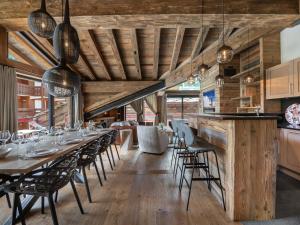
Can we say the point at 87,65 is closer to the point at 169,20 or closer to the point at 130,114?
the point at 169,20

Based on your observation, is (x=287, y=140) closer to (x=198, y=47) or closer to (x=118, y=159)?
(x=198, y=47)

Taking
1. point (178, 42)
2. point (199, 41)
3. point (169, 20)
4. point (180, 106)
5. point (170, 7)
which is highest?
point (199, 41)

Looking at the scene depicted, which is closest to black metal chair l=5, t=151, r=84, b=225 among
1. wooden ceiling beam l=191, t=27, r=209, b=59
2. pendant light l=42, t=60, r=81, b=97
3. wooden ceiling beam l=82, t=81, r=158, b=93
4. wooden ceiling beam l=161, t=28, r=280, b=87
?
pendant light l=42, t=60, r=81, b=97

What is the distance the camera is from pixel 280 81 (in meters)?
4.15

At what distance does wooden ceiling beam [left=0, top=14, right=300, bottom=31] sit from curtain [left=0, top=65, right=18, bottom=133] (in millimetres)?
890

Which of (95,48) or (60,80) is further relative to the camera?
(95,48)

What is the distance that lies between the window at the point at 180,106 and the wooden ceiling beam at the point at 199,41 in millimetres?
5547

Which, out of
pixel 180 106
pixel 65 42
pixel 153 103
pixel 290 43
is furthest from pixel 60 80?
pixel 180 106

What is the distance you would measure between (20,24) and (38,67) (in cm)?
253

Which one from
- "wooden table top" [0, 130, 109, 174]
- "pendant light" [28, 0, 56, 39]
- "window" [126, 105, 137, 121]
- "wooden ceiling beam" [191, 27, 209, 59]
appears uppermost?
"wooden ceiling beam" [191, 27, 209, 59]

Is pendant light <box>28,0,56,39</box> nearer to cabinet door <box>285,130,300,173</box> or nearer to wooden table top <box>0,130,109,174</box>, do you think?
wooden table top <box>0,130,109,174</box>

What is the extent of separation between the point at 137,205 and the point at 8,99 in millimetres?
3151

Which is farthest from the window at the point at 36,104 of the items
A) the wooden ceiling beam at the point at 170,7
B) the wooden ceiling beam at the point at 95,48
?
the wooden ceiling beam at the point at 170,7

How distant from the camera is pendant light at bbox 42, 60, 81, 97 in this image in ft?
7.77
